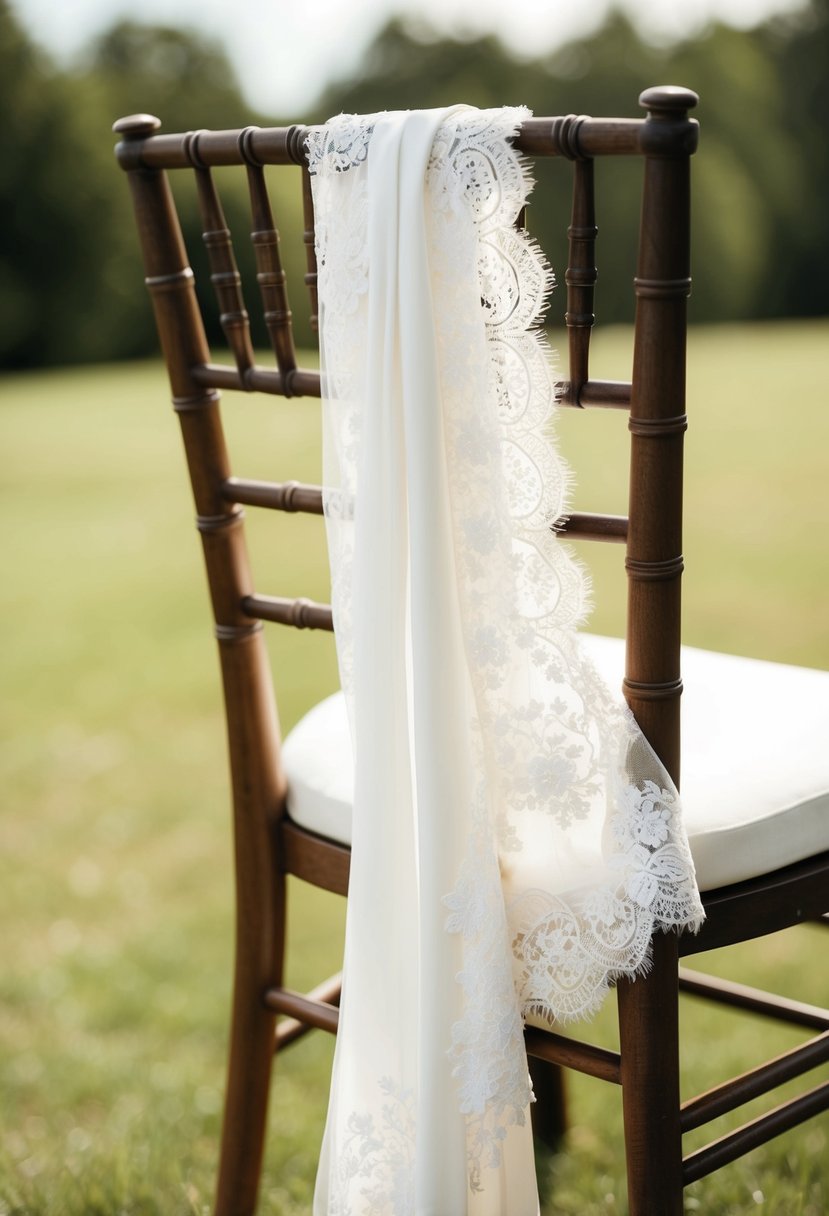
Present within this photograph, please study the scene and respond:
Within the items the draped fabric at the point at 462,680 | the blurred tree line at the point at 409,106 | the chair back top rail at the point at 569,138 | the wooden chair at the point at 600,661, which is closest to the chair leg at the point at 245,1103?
the wooden chair at the point at 600,661

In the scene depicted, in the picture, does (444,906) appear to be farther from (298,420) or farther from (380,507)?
(298,420)

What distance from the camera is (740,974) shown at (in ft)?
7.29

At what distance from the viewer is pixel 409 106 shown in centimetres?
770

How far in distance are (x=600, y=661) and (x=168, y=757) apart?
2.28 m

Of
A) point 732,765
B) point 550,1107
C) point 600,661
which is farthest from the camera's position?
point 550,1107

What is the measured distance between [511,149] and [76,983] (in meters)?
1.85

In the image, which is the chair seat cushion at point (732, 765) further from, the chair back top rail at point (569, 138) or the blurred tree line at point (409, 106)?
the blurred tree line at point (409, 106)

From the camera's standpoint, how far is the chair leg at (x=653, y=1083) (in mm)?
1018

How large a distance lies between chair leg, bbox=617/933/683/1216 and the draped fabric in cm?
3

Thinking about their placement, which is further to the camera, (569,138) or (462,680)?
(462,680)

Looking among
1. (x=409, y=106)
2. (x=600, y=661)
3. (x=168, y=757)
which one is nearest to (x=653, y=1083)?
(x=600, y=661)

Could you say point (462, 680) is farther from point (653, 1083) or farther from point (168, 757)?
point (168, 757)

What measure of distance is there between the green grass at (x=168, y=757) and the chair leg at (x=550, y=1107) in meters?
0.04

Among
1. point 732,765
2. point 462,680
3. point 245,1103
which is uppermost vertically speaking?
point 462,680
